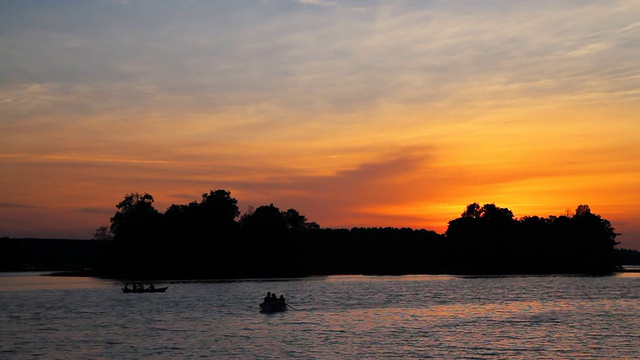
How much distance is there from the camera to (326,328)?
65.1 meters

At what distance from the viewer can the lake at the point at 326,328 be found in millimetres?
50125

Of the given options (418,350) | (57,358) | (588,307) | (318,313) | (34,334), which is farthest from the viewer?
(588,307)

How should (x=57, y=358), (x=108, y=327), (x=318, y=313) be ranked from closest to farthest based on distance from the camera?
(x=57, y=358) < (x=108, y=327) < (x=318, y=313)

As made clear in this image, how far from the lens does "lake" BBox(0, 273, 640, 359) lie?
50.1 m

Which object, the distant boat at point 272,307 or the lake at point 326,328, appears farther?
the distant boat at point 272,307

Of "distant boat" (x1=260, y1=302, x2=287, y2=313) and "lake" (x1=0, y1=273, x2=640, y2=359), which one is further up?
"distant boat" (x1=260, y1=302, x2=287, y2=313)

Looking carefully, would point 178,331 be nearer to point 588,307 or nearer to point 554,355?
point 554,355

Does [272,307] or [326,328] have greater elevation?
[272,307]

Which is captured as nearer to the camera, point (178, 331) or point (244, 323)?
point (178, 331)

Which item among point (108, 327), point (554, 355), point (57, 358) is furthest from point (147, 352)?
point (554, 355)

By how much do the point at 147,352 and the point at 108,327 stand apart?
60.2 ft

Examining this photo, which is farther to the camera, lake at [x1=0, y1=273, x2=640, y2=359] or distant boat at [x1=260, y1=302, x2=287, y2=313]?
distant boat at [x1=260, y1=302, x2=287, y2=313]

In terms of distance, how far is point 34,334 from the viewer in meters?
60.7

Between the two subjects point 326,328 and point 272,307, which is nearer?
point 326,328
